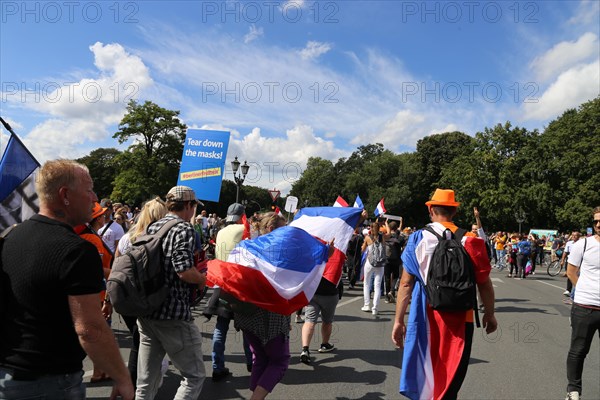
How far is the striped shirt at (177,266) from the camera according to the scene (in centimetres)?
314

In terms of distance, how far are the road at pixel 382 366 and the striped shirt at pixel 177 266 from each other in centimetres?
173

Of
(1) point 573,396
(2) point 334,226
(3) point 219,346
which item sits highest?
(2) point 334,226

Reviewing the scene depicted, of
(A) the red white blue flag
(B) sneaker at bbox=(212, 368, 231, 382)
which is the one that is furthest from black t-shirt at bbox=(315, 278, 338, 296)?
(A) the red white blue flag

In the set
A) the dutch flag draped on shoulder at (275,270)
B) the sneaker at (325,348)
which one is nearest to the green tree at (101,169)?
the sneaker at (325,348)

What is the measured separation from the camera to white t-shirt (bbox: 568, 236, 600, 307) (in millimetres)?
4328

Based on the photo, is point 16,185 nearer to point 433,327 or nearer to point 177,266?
point 177,266

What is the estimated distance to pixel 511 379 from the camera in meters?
5.25

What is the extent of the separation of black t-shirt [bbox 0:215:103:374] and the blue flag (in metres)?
3.45

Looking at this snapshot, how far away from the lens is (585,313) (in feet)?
14.4

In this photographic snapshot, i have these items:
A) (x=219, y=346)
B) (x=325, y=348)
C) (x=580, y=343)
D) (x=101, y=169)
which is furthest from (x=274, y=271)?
(x=101, y=169)

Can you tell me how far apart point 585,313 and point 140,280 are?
157 inches

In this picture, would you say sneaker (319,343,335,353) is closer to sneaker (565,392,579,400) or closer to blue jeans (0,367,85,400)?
sneaker (565,392,579,400)

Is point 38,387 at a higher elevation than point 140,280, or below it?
below

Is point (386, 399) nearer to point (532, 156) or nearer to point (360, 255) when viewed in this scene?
point (360, 255)
